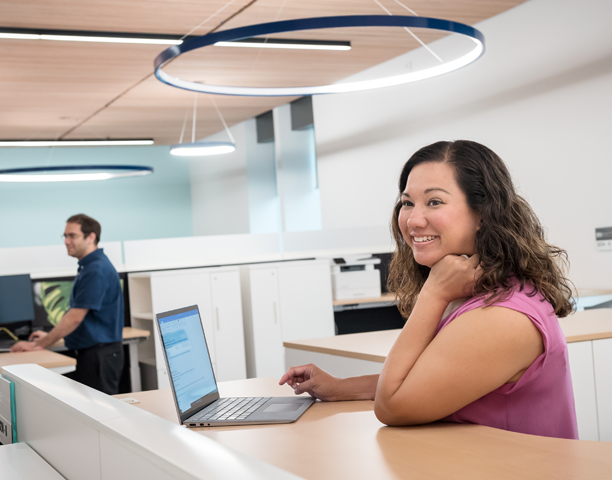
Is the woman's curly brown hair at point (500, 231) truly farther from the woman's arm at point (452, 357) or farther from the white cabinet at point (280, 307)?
the white cabinet at point (280, 307)

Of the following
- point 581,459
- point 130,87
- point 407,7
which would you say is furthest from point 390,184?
point 581,459

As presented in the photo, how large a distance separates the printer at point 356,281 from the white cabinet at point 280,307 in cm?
11

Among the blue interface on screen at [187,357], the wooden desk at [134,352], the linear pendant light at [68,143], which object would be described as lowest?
the wooden desk at [134,352]

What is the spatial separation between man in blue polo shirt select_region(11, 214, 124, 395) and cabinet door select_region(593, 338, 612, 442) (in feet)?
9.66

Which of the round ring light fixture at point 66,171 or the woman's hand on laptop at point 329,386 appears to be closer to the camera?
the woman's hand on laptop at point 329,386

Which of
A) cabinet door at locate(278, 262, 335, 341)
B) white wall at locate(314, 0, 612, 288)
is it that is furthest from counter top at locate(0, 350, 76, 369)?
white wall at locate(314, 0, 612, 288)

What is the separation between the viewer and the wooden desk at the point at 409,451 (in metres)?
1.14

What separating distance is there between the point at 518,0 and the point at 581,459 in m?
5.44

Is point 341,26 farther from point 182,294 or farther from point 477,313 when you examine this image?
point 182,294

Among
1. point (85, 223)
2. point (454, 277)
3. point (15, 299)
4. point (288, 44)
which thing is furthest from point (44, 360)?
point (288, 44)

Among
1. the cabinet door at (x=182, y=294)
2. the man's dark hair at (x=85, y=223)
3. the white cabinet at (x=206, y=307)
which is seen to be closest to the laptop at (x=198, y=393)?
the man's dark hair at (x=85, y=223)

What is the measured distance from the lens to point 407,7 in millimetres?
5641

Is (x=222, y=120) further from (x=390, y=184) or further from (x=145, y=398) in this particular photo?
(x=145, y=398)

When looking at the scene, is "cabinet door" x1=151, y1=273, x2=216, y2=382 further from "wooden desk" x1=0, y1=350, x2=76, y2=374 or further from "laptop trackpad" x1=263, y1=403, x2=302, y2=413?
"laptop trackpad" x1=263, y1=403, x2=302, y2=413
